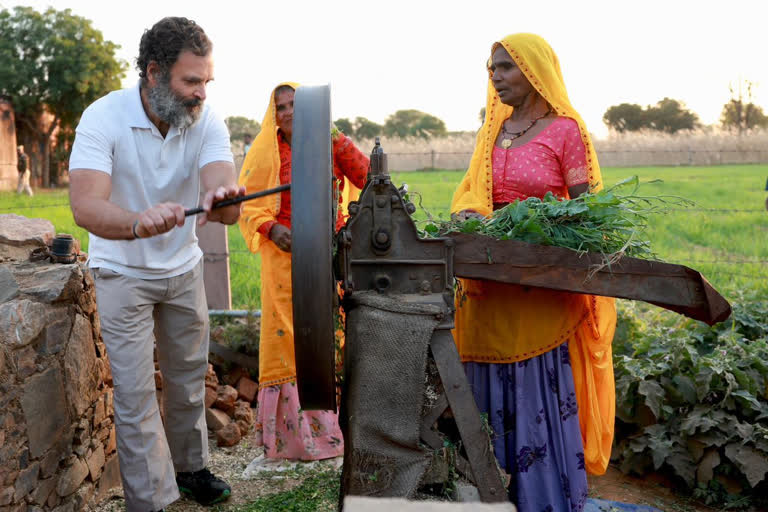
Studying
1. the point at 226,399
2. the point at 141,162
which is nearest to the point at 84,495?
the point at 226,399

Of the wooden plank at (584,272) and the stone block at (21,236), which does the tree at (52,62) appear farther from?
the wooden plank at (584,272)

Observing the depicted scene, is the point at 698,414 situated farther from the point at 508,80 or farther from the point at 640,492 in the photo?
the point at 508,80

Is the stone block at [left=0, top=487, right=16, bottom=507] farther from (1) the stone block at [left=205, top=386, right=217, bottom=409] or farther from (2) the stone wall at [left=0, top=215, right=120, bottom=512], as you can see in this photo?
(1) the stone block at [left=205, top=386, right=217, bottom=409]

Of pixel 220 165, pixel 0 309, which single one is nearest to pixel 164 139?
pixel 220 165

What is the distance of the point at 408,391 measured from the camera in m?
2.28

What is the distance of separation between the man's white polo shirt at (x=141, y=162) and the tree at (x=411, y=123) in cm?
3463

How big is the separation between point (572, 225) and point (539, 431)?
86cm

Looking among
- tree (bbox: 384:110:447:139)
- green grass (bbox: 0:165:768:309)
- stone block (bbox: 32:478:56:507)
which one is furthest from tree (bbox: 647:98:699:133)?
stone block (bbox: 32:478:56:507)

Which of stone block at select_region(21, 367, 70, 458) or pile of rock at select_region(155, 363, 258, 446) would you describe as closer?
stone block at select_region(21, 367, 70, 458)

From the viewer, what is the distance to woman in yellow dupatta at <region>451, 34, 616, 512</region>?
2848 millimetres

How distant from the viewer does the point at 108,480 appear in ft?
12.1

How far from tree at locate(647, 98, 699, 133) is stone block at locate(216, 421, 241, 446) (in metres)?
46.3

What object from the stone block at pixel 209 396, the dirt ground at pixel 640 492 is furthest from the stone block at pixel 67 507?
the dirt ground at pixel 640 492

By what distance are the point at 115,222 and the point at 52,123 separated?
19.7 meters
